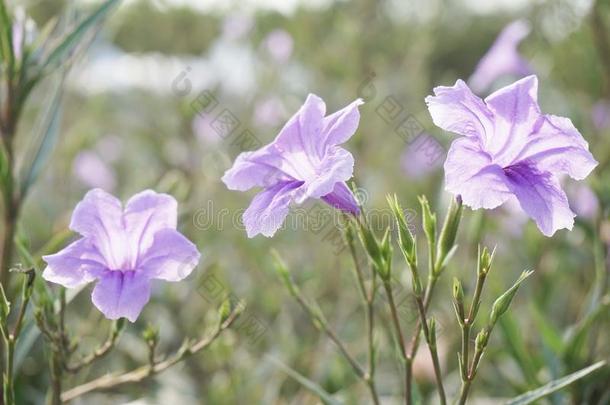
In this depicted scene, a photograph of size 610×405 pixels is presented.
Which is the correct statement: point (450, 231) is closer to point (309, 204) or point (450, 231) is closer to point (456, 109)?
point (456, 109)

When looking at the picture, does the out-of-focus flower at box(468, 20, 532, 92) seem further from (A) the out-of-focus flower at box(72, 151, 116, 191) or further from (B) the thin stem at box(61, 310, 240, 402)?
(A) the out-of-focus flower at box(72, 151, 116, 191)

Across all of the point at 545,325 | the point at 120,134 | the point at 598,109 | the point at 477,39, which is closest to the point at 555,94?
the point at 598,109

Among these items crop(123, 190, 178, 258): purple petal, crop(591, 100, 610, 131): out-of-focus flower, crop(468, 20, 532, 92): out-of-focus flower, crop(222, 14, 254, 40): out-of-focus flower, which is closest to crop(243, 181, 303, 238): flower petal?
crop(123, 190, 178, 258): purple petal

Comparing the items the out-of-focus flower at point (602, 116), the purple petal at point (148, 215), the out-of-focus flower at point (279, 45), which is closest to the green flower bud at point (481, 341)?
the purple petal at point (148, 215)

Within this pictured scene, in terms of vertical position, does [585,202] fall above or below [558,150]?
below

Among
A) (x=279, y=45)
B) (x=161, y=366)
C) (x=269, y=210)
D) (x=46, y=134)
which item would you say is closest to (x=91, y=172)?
(x=279, y=45)

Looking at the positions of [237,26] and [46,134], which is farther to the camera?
[237,26]
